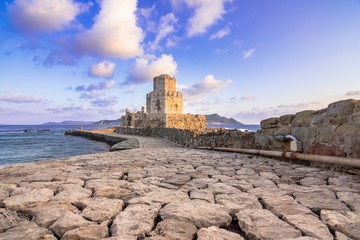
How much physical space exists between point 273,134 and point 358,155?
6.16ft

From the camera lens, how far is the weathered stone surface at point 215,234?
4.28ft

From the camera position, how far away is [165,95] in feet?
115

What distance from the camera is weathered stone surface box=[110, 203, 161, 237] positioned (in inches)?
53.7

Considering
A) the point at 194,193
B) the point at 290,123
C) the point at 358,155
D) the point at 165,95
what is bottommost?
the point at 194,193

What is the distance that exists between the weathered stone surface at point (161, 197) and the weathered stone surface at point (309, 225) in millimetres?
983

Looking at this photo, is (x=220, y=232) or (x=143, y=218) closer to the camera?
(x=220, y=232)

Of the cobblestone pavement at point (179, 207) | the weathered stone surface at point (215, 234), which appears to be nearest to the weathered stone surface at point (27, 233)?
the cobblestone pavement at point (179, 207)

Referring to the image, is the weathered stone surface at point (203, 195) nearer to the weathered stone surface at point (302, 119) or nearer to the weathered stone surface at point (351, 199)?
the weathered stone surface at point (351, 199)

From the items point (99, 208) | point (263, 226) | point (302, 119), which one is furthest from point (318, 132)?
point (99, 208)

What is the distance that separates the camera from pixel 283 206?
1794 millimetres

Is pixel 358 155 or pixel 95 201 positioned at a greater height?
pixel 358 155

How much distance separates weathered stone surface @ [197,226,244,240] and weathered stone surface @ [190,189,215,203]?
0.55m

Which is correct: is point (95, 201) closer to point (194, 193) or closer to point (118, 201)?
point (118, 201)

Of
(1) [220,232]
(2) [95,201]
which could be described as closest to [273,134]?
(1) [220,232]
